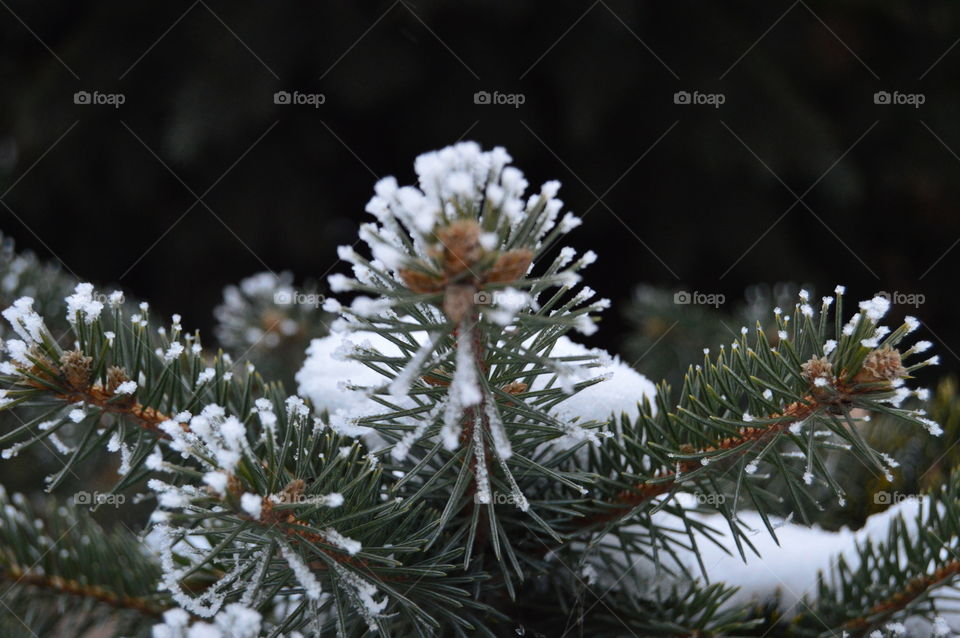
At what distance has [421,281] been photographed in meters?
0.36

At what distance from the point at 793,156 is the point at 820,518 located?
1239 millimetres

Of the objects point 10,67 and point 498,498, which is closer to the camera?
point 498,498

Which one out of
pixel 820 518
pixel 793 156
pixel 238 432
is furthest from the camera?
pixel 793 156

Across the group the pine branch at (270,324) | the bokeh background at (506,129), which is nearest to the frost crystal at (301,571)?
the pine branch at (270,324)

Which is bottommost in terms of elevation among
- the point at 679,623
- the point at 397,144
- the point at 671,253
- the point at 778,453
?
the point at 679,623

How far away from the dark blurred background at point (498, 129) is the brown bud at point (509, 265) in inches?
51.3

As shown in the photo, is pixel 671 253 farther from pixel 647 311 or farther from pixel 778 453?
pixel 778 453

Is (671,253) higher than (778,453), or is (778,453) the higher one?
(671,253)

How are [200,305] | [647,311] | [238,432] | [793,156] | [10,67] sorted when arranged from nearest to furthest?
1. [238,432]
2. [647,311]
3. [793,156]
4. [10,67]
5. [200,305]

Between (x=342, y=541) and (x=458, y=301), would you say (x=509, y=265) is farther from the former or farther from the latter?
(x=342, y=541)

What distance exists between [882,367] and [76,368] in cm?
45

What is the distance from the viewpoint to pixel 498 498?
1.57 ft

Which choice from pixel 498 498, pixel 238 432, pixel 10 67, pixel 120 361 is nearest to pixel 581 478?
pixel 498 498

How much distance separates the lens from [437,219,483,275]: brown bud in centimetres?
35
